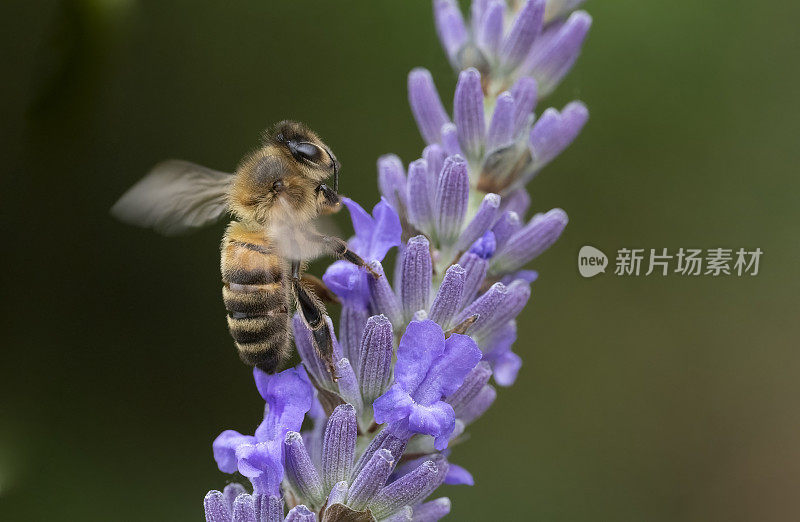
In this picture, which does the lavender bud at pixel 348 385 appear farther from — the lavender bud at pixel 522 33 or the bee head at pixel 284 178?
the lavender bud at pixel 522 33

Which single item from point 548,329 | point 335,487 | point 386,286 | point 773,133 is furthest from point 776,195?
point 335,487

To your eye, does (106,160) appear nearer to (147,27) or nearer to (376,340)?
(147,27)

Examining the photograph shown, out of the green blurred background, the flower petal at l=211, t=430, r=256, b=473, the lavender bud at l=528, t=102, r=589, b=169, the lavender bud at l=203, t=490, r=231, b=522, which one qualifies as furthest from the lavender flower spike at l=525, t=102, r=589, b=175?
the green blurred background

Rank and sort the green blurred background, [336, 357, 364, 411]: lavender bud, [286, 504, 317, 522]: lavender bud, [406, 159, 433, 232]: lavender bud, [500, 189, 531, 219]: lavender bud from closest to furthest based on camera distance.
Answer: [286, 504, 317, 522]: lavender bud
[336, 357, 364, 411]: lavender bud
[406, 159, 433, 232]: lavender bud
[500, 189, 531, 219]: lavender bud
the green blurred background

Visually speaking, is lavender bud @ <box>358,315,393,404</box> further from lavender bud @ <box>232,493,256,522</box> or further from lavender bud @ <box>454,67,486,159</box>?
lavender bud @ <box>454,67,486,159</box>

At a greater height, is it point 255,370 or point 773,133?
point 773,133

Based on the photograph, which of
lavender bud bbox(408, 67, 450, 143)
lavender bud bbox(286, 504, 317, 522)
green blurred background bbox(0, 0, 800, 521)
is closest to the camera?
lavender bud bbox(286, 504, 317, 522)
